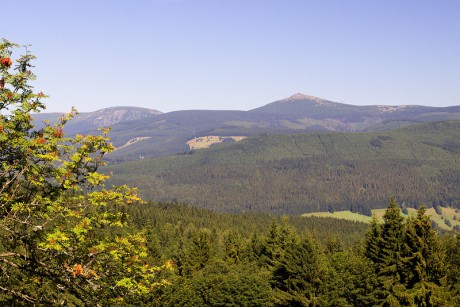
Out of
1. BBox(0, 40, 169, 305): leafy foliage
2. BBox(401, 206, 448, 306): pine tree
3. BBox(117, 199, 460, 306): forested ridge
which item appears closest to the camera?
BBox(0, 40, 169, 305): leafy foliage

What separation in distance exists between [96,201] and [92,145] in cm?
206

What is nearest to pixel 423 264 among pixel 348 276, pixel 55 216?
pixel 348 276

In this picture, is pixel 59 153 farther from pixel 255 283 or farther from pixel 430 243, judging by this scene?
pixel 255 283

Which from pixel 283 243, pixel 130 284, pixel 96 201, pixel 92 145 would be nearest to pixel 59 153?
pixel 92 145

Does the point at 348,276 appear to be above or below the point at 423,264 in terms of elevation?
below

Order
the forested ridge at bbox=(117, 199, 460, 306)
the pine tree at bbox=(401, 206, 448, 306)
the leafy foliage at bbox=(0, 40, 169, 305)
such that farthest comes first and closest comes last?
the forested ridge at bbox=(117, 199, 460, 306), the pine tree at bbox=(401, 206, 448, 306), the leafy foliage at bbox=(0, 40, 169, 305)

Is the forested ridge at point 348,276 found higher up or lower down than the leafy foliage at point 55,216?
lower down

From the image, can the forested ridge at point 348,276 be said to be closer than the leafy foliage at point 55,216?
No

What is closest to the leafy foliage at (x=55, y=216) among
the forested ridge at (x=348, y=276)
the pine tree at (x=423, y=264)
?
the forested ridge at (x=348, y=276)

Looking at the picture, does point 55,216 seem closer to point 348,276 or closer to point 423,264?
point 423,264

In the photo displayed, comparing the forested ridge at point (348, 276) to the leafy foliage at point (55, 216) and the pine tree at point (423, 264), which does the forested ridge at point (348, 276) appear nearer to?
the pine tree at point (423, 264)

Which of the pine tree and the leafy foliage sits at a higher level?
the leafy foliage

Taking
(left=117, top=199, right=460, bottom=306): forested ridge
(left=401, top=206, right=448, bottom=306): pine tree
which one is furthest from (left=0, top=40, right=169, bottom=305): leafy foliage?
(left=401, top=206, right=448, bottom=306): pine tree

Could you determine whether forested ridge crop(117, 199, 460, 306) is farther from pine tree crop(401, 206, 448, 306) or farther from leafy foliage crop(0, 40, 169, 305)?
leafy foliage crop(0, 40, 169, 305)
